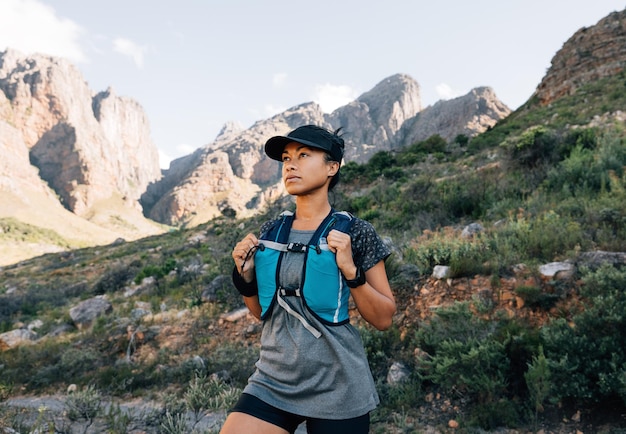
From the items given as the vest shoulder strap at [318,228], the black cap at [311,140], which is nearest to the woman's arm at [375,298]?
the vest shoulder strap at [318,228]

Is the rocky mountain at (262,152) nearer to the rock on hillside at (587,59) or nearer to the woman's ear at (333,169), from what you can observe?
the rock on hillside at (587,59)

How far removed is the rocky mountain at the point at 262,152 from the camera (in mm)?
108188

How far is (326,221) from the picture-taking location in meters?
1.71

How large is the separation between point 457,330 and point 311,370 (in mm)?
2705

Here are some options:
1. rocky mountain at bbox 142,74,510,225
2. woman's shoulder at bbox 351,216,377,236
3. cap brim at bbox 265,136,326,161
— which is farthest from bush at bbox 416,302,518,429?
rocky mountain at bbox 142,74,510,225

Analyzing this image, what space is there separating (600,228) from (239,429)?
537 cm

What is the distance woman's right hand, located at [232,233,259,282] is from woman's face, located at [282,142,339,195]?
12.1 inches

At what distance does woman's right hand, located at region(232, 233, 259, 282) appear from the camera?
1689 millimetres

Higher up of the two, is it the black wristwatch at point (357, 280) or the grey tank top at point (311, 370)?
the black wristwatch at point (357, 280)

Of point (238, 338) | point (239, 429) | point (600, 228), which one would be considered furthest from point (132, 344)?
point (600, 228)

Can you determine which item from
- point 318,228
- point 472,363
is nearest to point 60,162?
point 472,363

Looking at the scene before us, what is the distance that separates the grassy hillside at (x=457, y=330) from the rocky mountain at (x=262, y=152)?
3525 inches

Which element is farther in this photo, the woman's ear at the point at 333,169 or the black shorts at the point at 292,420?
the woman's ear at the point at 333,169

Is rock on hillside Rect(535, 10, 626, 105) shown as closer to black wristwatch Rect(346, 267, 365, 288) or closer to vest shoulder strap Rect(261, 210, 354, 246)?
vest shoulder strap Rect(261, 210, 354, 246)
